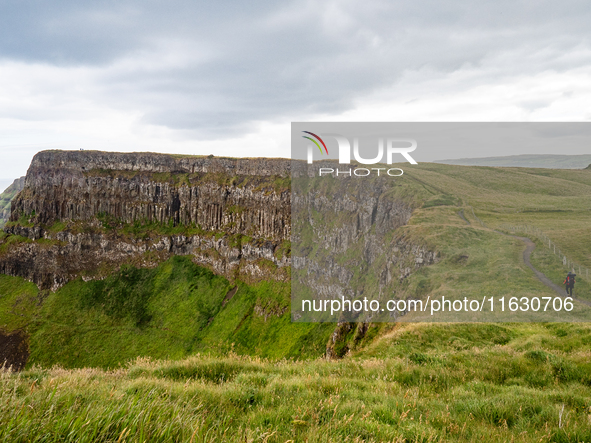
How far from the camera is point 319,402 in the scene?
5359 millimetres

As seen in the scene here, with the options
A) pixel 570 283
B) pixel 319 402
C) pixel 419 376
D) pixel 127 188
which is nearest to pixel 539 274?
pixel 570 283

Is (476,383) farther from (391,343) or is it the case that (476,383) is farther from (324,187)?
(324,187)

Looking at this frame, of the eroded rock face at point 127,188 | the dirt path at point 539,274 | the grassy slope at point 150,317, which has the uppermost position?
the eroded rock face at point 127,188

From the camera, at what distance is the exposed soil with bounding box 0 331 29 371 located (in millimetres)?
85188

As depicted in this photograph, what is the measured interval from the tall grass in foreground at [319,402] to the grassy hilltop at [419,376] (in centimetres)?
4

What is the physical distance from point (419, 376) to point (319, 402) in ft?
15.2

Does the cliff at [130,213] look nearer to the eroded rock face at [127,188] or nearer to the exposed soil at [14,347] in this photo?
the eroded rock face at [127,188]

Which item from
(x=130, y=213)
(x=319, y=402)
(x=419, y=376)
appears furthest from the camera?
(x=130, y=213)

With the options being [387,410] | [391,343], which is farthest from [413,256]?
[387,410]

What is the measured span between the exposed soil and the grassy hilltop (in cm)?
7346

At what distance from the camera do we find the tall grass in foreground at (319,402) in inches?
138

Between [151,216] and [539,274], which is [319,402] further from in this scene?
[151,216]

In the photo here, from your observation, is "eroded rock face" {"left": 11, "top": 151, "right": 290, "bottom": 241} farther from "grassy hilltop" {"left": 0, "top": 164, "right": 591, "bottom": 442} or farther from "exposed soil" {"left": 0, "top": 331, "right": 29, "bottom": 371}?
"grassy hilltop" {"left": 0, "top": 164, "right": 591, "bottom": 442}

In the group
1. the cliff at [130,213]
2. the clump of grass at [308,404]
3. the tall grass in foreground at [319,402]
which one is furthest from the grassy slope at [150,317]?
the clump of grass at [308,404]
